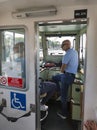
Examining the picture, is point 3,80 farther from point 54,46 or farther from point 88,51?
point 54,46

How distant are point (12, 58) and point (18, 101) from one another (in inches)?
26.5

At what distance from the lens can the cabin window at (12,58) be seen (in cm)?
245

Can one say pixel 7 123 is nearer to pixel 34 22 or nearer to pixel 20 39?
pixel 20 39

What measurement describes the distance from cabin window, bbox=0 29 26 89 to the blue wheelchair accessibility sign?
13cm

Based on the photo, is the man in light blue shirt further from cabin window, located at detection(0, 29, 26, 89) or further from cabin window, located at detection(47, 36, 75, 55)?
cabin window, located at detection(47, 36, 75, 55)

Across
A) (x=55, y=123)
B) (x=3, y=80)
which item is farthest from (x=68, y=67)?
(x=3, y=80)

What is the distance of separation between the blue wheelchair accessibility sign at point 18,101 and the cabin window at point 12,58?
128mm

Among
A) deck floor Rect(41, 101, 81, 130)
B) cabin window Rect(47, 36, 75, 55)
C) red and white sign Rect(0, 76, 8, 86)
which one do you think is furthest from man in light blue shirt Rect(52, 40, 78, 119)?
cabin window Rect(47, 36, 75, 55)

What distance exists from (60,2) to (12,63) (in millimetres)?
1173

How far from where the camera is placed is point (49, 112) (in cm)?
359

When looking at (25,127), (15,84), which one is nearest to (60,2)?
(15,84)

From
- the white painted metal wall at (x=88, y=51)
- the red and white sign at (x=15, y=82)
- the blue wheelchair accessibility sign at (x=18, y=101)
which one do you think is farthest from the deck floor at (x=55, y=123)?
the red and white sign at (x=15, y=82)

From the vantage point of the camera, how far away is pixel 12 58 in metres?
2.55

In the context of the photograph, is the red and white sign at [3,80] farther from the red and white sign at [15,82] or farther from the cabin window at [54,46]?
the cabin window at [54,46]
